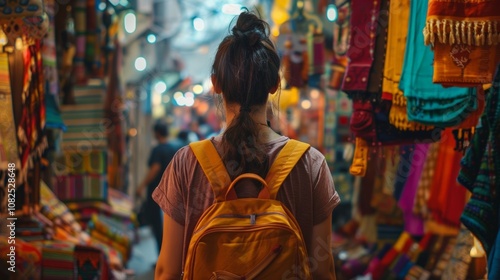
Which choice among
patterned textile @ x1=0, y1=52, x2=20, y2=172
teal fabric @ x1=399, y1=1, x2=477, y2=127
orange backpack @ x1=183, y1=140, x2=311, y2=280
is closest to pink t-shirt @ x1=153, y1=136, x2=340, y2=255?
orange backpack @ x1=183, y1=140, x2=311, y2=280

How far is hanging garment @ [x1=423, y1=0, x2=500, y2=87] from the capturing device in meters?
3.99

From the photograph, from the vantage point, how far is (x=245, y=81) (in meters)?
3.58

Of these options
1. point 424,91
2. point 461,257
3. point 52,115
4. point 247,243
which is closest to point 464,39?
point 424,91

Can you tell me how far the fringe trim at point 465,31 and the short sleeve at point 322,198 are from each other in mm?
890

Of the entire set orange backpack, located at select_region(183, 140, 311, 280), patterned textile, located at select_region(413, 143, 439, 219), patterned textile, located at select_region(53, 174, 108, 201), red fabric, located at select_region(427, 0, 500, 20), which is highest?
red fabric, located at select_region(427, 0, 500, 20)

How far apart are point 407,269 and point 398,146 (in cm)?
325

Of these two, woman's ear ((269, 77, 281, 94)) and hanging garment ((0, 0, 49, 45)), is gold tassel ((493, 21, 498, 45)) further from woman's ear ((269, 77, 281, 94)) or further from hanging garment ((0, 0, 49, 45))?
hanging garment ((0, 0, 49, 45))

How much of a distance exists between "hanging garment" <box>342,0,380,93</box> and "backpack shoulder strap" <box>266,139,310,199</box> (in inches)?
65.8

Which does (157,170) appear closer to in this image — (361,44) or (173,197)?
(361,44)

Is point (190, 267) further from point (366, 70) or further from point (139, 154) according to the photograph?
point (139, 154)

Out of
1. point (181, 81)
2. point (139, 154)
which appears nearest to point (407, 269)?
point (139, 154)

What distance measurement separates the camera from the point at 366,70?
5.17m

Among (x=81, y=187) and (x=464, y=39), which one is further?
(x=81, y=187)

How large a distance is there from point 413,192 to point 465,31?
12.9 ft
